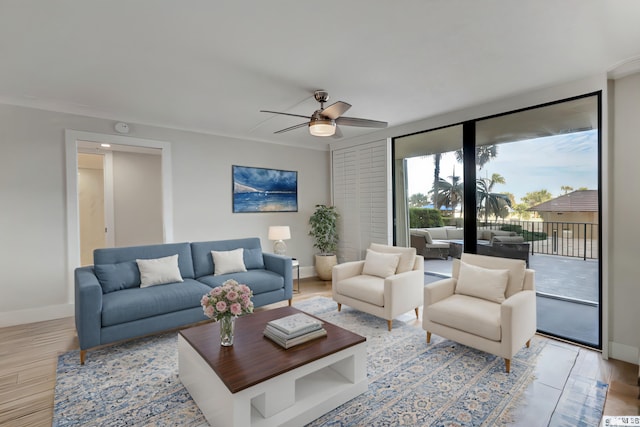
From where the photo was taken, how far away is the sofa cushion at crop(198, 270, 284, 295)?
12.3 feet

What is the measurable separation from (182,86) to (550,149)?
3.95 metres

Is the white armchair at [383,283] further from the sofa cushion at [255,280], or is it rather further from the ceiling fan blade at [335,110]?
the ceiling fan blade at [335,110]

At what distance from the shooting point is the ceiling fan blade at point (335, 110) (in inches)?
109

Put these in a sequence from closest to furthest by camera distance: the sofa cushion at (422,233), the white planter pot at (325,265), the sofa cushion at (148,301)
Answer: the sofa cushion at (148,301)
the sofa cushion at (422,233)
the white planter pot at (325,265)

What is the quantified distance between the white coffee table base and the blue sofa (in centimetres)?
87

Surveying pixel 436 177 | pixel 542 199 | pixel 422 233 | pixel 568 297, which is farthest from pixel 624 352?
pixel 436 177

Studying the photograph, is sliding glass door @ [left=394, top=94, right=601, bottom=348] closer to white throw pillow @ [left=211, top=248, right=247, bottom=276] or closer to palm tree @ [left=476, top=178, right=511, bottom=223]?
palm tree @ [left=476, top=178, right=511, bottom=223]

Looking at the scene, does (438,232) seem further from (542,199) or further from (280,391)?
(280,391)

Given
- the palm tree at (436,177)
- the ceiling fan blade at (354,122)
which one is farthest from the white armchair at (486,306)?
the ceiling fan blade at (354,122)

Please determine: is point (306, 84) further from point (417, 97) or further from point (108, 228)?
point (108, 228)

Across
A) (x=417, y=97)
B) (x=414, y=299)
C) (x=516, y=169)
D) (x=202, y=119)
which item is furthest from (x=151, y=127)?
(x=516, y=169)

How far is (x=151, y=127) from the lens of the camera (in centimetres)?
440

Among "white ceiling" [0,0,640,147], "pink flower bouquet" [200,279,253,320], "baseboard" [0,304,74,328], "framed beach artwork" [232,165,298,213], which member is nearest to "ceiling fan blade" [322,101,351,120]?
"white ceiling" [0,0,640,147]

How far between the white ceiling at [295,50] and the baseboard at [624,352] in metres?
2.49
